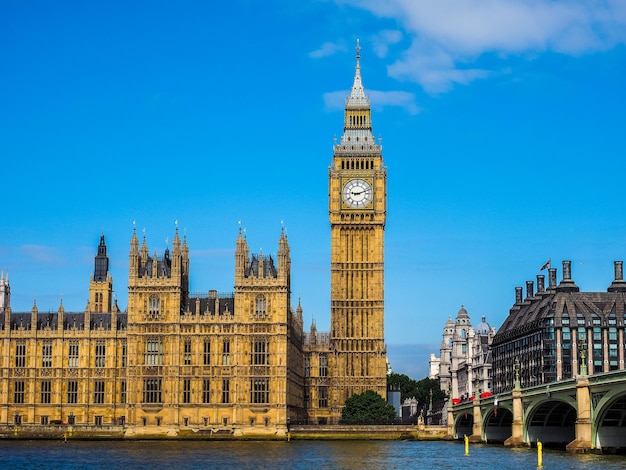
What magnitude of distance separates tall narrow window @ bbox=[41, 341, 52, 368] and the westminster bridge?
4853 centimetres

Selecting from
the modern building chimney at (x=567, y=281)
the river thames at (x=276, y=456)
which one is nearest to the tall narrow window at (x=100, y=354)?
the river thames at (x=276, y=456)

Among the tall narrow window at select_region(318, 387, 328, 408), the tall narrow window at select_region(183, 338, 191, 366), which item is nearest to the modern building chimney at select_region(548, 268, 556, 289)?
the tall narrow window at select_region(318, 387, 328, 408)

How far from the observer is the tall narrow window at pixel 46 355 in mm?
135750

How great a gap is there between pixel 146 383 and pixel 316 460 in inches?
1873

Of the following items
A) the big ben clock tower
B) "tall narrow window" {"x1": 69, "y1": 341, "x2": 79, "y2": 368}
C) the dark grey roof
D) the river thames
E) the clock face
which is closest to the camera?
the river thames

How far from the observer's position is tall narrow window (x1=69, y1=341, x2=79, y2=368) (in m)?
136

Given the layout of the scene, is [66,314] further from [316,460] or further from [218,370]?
[316,460]

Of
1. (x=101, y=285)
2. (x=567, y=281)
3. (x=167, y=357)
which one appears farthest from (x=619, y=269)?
(x=101, y=285)

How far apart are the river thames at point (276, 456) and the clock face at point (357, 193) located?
46.9 m

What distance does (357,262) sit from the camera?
15588 centimetres

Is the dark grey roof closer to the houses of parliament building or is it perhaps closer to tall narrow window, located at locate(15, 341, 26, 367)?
the houses of parliament building

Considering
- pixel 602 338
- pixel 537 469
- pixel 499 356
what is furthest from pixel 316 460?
pixel 499 356

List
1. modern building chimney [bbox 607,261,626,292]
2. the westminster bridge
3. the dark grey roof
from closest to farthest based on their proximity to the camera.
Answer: the westminster bridge
the dark grey roof
modern building chimney [bbox 607,261,626,292]

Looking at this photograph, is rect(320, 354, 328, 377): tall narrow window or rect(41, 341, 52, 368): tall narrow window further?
rect(320, 354, 328, 377): tall narrow window
